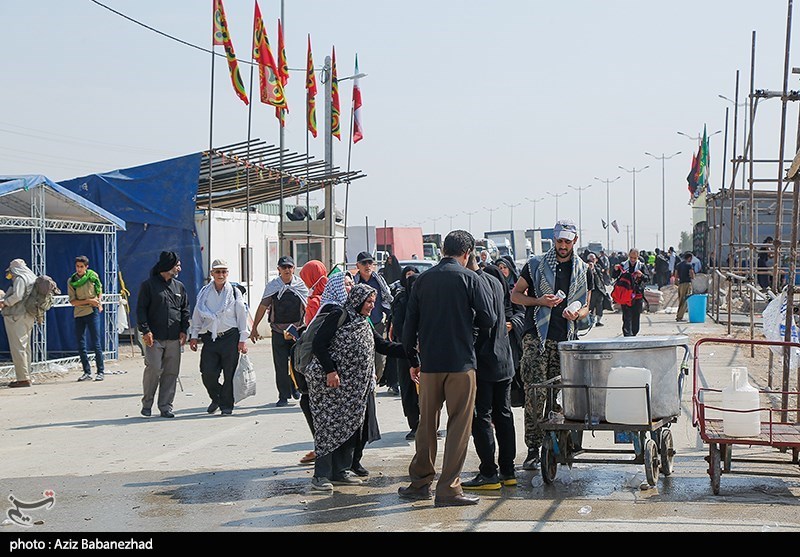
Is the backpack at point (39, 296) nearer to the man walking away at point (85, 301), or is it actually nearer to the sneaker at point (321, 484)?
the man walking away at point (85, 301)

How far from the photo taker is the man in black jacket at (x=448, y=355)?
7984 mm

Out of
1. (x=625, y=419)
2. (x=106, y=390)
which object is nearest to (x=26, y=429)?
(x=106, y=390)

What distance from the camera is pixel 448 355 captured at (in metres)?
7.99

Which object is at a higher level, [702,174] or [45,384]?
[702,174]

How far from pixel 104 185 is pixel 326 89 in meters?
9.55

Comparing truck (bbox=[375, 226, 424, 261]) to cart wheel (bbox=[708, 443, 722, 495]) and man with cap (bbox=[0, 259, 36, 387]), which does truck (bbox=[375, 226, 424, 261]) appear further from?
cart wheel (bbox=[708, 443, 722, 495])

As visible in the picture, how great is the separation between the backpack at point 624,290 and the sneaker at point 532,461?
12556 mm

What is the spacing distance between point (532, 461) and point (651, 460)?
1331 millimetres

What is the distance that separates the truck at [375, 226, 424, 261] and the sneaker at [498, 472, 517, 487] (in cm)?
3901

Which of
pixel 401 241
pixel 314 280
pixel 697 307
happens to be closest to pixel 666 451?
pixel 314 280

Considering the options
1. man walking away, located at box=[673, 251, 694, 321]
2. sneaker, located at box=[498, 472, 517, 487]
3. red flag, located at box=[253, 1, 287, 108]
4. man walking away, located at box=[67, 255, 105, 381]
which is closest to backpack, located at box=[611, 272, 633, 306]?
man walking away, located at box=[673, 251, 694, 321]

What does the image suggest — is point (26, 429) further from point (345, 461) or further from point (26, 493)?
point (345, 461)

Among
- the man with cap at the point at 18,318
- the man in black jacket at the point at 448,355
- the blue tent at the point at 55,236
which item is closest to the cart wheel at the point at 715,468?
the man in black jacket at the point at 448,355
